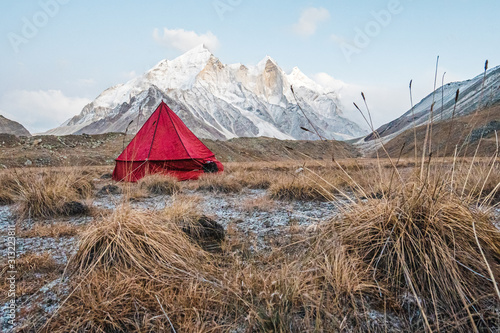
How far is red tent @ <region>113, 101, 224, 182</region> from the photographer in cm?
687

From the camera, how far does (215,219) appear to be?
2.89 m

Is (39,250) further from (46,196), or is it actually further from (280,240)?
(280,240)

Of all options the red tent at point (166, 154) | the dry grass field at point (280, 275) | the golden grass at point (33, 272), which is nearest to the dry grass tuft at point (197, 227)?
the dry grass field at point (280, 275)

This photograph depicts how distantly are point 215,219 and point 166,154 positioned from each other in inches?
183

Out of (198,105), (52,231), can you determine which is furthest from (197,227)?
(198,105)

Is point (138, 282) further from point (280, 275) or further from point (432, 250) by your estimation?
point (432, 250)

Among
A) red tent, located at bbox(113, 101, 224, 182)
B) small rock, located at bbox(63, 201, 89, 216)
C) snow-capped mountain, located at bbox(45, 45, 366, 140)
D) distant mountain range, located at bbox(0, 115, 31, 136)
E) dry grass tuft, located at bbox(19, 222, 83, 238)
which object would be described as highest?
snow-capped mountain, located at bbox(45, 45, 366, 140)

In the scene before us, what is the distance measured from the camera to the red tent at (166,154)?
6867 millimetres

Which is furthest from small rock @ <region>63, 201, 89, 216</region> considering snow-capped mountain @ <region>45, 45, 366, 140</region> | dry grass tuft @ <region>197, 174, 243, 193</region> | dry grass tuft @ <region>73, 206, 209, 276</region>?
snow-capped mountain @ <region>45, 45, 366, 140</region>

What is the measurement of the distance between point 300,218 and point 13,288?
7.39 ft

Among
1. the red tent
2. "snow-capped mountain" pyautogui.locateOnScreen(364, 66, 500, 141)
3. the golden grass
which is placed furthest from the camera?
the red tent

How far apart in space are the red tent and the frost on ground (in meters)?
2.64

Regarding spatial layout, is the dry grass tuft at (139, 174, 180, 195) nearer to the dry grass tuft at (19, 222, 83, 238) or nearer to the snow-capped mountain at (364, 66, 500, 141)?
the dry grass tuft at (19, 222, 83, 238)

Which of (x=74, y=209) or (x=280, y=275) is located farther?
(x=74, y=209)
